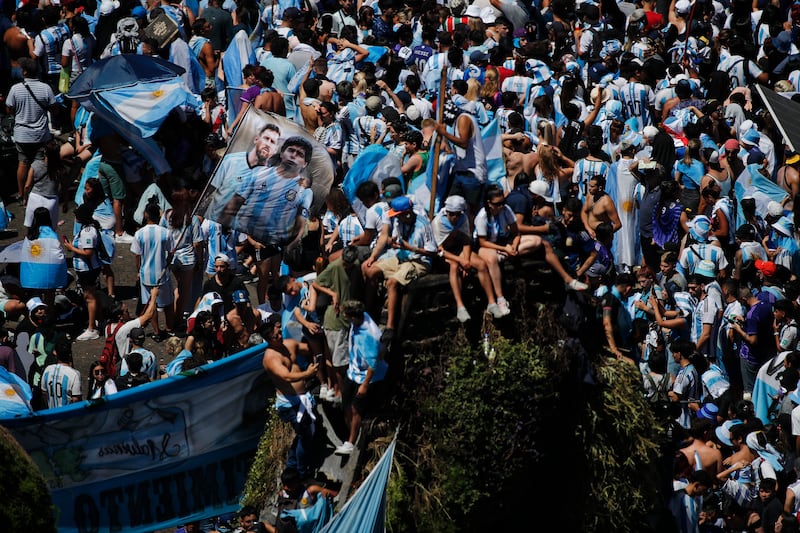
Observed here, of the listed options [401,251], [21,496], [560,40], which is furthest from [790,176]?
[21,496]

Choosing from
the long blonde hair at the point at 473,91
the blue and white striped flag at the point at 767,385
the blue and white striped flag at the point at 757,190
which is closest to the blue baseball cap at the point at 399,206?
the blue and white striped flag at the point at 767,385

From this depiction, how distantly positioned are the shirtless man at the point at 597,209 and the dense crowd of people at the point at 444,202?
0.02m

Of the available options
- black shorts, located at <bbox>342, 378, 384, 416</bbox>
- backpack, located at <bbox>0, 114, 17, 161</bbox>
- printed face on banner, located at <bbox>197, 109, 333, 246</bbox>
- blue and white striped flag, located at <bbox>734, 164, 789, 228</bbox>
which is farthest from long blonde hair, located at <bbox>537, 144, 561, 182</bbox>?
backpack, located at <bbox>0, 114, 17, 161</bbox>

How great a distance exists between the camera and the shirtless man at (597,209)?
17.7 m

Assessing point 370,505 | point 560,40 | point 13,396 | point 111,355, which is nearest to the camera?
point 370,505

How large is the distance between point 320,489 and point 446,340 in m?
1.74

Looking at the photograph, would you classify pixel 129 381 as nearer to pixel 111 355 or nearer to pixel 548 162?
pixel 111 355

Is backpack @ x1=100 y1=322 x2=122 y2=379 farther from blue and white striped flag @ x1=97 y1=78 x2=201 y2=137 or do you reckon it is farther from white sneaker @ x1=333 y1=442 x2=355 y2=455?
blue and white striped flag @ x1=97 y1=78 x2=201 y2=137

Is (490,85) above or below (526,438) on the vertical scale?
above

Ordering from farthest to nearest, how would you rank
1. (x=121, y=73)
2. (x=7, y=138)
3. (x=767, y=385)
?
(x=7, y=138) → (x=121, y=73) → (x=767, y=385)

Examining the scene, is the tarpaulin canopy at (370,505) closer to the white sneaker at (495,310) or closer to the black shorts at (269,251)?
the white sneaker at (495,310)

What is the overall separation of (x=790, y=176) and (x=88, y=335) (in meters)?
8.69

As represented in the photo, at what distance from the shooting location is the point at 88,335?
59.9 ft

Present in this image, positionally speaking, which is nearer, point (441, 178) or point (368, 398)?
point (368, 398)
